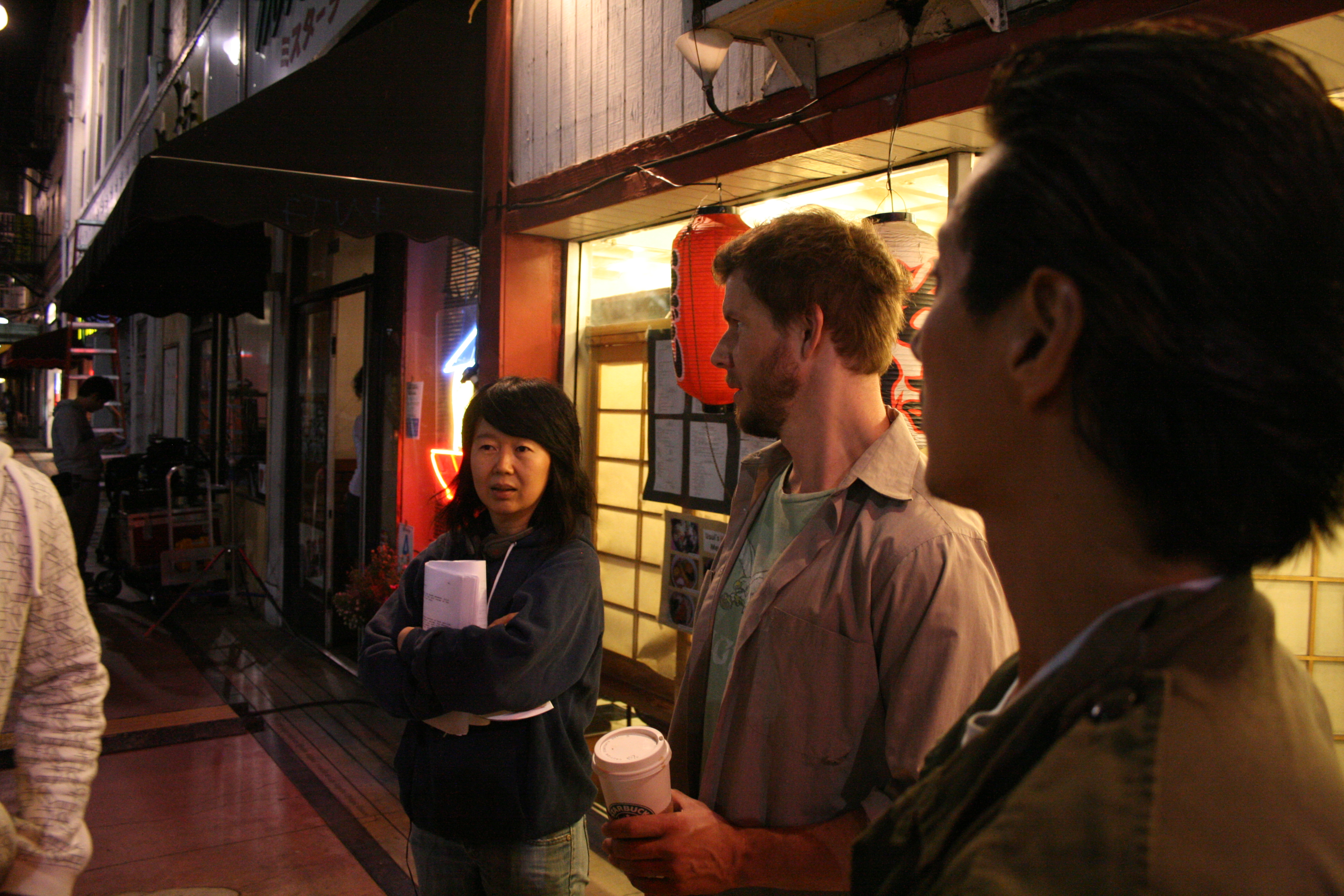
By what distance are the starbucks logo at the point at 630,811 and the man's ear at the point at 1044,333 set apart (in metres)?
1.01

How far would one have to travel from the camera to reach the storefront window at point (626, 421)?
465 cm

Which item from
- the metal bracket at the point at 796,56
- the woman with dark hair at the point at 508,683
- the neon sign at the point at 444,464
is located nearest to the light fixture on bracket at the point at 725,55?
the metal bracket at the point at 796,56

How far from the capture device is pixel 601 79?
421cm

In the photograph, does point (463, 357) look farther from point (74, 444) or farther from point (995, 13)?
point (74, 444)

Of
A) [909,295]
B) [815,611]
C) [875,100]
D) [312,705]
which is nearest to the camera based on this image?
[815,611]

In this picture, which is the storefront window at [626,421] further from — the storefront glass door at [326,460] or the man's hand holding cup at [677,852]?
the man's hand holding cup at [677,852]

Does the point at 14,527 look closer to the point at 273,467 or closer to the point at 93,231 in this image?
the point at 273,467

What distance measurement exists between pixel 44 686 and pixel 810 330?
1.70 m

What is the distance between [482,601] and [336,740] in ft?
11.5

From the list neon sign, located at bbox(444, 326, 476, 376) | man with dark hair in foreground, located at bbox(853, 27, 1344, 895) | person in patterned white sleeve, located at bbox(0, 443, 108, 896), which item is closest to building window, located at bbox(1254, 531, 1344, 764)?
man with dark hair in foreground, located at bbox(853, 27, 1344, 895)

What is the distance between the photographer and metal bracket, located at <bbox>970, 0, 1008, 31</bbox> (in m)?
2.41

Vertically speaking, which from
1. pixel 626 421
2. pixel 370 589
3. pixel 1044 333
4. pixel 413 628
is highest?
pixel 1044 333

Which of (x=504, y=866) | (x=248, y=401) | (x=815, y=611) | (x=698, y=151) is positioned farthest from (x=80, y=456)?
(x=815, y=611)

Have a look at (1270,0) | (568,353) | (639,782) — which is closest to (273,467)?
(568,353)
